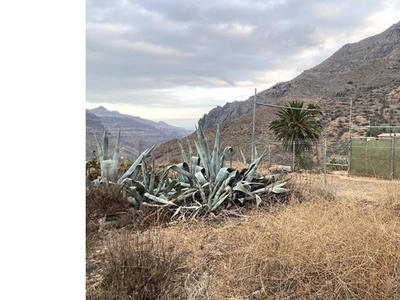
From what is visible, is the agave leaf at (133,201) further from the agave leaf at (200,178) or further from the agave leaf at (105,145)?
the agave leaf at (105,145)

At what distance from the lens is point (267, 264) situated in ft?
7.06

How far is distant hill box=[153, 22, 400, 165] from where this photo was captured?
21.0 m

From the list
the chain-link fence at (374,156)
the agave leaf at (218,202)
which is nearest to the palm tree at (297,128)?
the chain-link fence at (374,156)

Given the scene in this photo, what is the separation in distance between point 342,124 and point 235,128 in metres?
5.70

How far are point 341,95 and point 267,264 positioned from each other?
83.6ft

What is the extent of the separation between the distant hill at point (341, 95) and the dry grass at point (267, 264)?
1178cm

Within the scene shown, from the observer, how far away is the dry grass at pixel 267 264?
1.99 metres

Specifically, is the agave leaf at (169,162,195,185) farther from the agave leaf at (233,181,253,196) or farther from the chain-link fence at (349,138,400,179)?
the chain-link fence at (349,138,400,179)

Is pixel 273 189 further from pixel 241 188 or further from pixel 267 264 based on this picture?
pixel 267 264

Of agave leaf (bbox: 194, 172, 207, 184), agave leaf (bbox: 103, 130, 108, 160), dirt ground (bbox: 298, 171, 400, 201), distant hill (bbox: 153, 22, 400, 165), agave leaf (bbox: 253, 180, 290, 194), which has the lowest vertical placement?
dirt ground (bbox: 298, 171, 400, 201)

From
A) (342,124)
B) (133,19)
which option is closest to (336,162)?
(342,124)

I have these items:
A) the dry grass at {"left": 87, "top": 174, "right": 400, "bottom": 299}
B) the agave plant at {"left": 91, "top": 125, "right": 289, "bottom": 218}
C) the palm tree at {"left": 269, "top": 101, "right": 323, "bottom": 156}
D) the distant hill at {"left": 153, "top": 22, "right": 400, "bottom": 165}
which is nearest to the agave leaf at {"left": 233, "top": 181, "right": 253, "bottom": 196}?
the agave plant at {"left": 91, "top": 125, "right": 289, "bottom": 218}

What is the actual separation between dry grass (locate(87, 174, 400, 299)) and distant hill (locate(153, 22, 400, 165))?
464 inches
